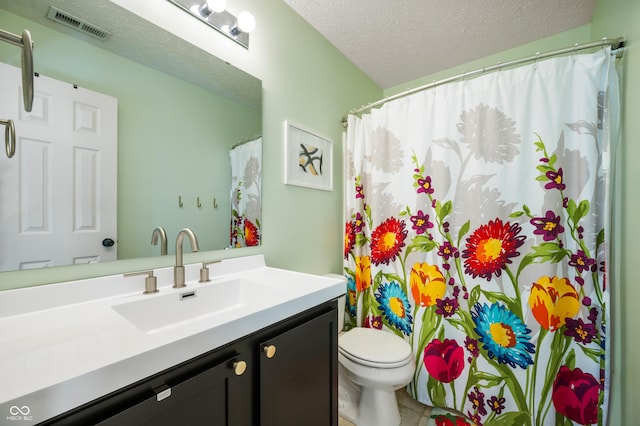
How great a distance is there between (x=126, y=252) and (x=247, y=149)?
693 millimetres

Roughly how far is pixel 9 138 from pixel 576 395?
236cm

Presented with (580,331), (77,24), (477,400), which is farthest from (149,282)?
(580,331)

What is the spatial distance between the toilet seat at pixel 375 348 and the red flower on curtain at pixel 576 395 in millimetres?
674

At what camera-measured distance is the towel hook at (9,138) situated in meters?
0.74

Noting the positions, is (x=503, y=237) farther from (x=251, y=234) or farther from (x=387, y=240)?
(x=251, y=234)

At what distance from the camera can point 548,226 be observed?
1.25 meters

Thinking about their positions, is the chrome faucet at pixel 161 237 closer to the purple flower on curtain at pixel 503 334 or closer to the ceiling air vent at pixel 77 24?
the ceiling air vent at pixel 77 24

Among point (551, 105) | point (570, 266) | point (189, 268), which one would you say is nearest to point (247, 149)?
point (189, 268)

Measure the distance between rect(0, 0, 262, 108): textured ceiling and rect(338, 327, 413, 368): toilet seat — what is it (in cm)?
139

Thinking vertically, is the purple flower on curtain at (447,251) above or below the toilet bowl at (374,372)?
above

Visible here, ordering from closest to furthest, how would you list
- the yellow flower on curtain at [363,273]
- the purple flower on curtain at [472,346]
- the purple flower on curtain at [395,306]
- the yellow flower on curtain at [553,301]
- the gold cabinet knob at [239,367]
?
the gold cabinet knob at [239,367] → the yellow flower on curtain at [553,301] → the purple flower on curtain at [472,346] → the purple flower on curtain at [395,306] → the yellow flower on curtain at [363,273]

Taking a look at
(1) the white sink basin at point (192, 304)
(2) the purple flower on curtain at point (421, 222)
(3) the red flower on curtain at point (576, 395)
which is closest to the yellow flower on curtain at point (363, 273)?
(2) the purple flower on curtain at point (421, 222)

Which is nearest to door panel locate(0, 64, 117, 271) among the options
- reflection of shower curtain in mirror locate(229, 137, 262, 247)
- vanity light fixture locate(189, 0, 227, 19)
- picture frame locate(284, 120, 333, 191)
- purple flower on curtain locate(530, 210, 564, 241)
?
reflection of shower curtain in mirror locate(229, 137, 262, 247)

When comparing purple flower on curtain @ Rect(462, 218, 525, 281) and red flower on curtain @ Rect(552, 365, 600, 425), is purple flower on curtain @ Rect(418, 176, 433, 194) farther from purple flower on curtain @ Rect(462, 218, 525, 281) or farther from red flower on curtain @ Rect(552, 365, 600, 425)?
red flower on curtain @ Rect(552, 365, 600, 425)
